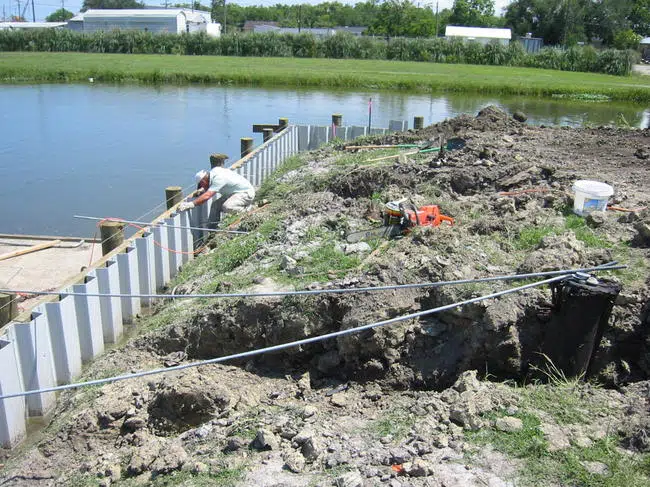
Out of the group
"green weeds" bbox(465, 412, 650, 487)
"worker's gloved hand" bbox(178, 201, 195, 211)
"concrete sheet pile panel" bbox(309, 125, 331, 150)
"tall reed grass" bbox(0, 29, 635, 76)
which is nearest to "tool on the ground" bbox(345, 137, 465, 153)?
"concrete sheet pile panel" bbox(309, 125, 331, 150)

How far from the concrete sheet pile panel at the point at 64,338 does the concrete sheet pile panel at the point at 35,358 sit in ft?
0.36

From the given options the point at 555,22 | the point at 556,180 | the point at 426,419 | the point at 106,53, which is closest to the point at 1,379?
the point at 426,419

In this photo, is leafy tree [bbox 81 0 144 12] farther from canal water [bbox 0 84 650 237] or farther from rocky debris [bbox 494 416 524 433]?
rocky debris [bbox 494 416 524 433]

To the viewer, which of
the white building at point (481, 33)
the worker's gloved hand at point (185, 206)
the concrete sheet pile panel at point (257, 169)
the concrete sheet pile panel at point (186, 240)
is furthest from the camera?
the white building at point (481, 33)

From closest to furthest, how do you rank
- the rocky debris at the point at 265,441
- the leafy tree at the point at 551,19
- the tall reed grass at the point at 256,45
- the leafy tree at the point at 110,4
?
the rocky debris at the point at 265,441
the tall reed grass at the point at 256,45
the leafy tree at the point at 551,19
the leafy tree at the point at 110,4

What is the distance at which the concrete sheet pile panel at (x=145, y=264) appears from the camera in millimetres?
8172

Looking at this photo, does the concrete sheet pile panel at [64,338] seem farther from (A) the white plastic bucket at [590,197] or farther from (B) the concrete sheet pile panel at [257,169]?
(B) the concrete sheet pile panel at [257,169]

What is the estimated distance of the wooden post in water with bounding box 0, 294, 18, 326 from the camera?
6.15 metres

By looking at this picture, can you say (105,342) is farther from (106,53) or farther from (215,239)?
(106,53)

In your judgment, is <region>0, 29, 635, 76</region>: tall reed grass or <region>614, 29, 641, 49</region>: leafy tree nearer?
<region>0, 29, 635, 76</region>: tall reed grass

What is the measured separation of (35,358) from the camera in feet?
19.4

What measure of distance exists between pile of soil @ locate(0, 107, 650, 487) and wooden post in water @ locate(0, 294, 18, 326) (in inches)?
40.8

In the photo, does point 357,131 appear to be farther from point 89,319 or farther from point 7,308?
point 7,308

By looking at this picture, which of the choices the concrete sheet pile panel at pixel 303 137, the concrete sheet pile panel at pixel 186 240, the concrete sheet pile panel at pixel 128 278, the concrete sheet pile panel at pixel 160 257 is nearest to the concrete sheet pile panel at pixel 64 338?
Answer: the concrete sheet pile panel at pixel 128 278
